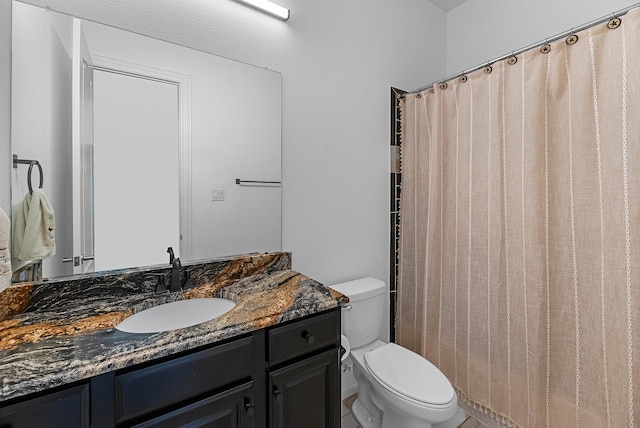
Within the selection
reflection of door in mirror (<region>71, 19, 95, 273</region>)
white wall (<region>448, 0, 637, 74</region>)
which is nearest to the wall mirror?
reflection of door in mirror (<region>71, 19, 95, 273</region>)

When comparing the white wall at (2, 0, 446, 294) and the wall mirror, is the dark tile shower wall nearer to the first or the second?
the white wall at (2, 0, 446, 294)

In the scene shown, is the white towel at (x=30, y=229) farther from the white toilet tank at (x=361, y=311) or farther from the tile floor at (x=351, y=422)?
the tile floor at (x=351, y=422)

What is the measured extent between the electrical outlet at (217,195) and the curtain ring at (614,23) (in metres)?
1.76

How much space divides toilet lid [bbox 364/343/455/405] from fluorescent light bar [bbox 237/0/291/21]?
6.10ft

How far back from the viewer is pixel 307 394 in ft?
3.65

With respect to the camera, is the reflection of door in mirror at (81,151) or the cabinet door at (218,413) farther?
the reflection of door in mirror at (81,151)

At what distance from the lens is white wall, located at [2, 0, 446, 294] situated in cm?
144

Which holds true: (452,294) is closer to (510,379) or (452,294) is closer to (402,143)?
(510,379)

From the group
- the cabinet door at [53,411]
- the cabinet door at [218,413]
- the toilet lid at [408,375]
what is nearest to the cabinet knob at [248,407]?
the cabinet door at [218,413]

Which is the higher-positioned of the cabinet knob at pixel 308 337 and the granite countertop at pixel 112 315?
the granite countertop at pixel 112 315

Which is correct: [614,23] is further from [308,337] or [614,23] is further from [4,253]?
[4,253]

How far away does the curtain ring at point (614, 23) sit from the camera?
115cm

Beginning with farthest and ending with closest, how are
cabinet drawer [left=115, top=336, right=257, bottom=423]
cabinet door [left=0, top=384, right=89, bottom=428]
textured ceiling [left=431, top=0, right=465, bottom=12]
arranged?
textured ceiling [left=431, top=0, right=465, bottom=12], cabinet drawer [left=115, top=336, right=257, bottom=423], cabinet door [left=0, top=384, right=89, bottom=428]

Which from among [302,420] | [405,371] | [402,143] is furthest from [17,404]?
[402,143]
